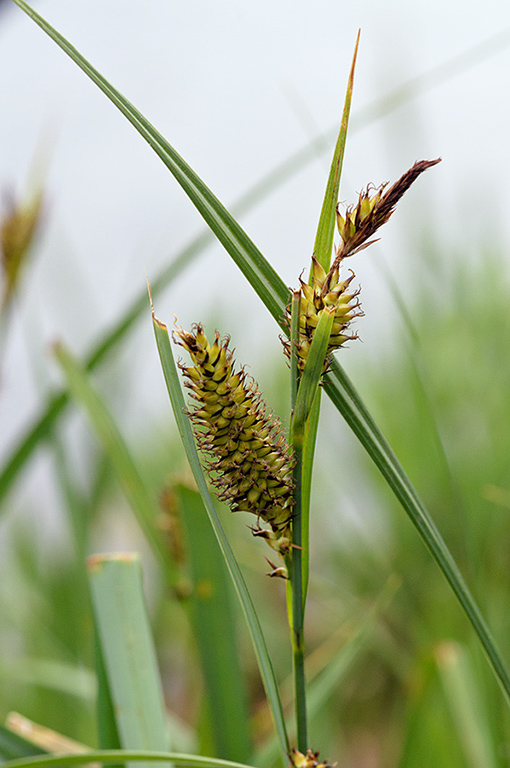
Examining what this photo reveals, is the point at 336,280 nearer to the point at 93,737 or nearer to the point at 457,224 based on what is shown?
the point at 93,737

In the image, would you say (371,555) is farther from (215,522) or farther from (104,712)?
(215,522)

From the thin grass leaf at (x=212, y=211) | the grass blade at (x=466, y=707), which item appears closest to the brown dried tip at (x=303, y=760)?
the thin grass leaf at (x=212, y=211)

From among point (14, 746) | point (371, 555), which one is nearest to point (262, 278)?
point (14, 746)

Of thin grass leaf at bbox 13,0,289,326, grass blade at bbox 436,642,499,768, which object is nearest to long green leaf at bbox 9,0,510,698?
thin grass leaf at bbox 13,0,289,326

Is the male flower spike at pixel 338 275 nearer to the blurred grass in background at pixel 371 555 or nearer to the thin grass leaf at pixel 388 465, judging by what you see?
the thin grass leaf at pixel 388 465

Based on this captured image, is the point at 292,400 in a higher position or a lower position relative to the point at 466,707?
higher
